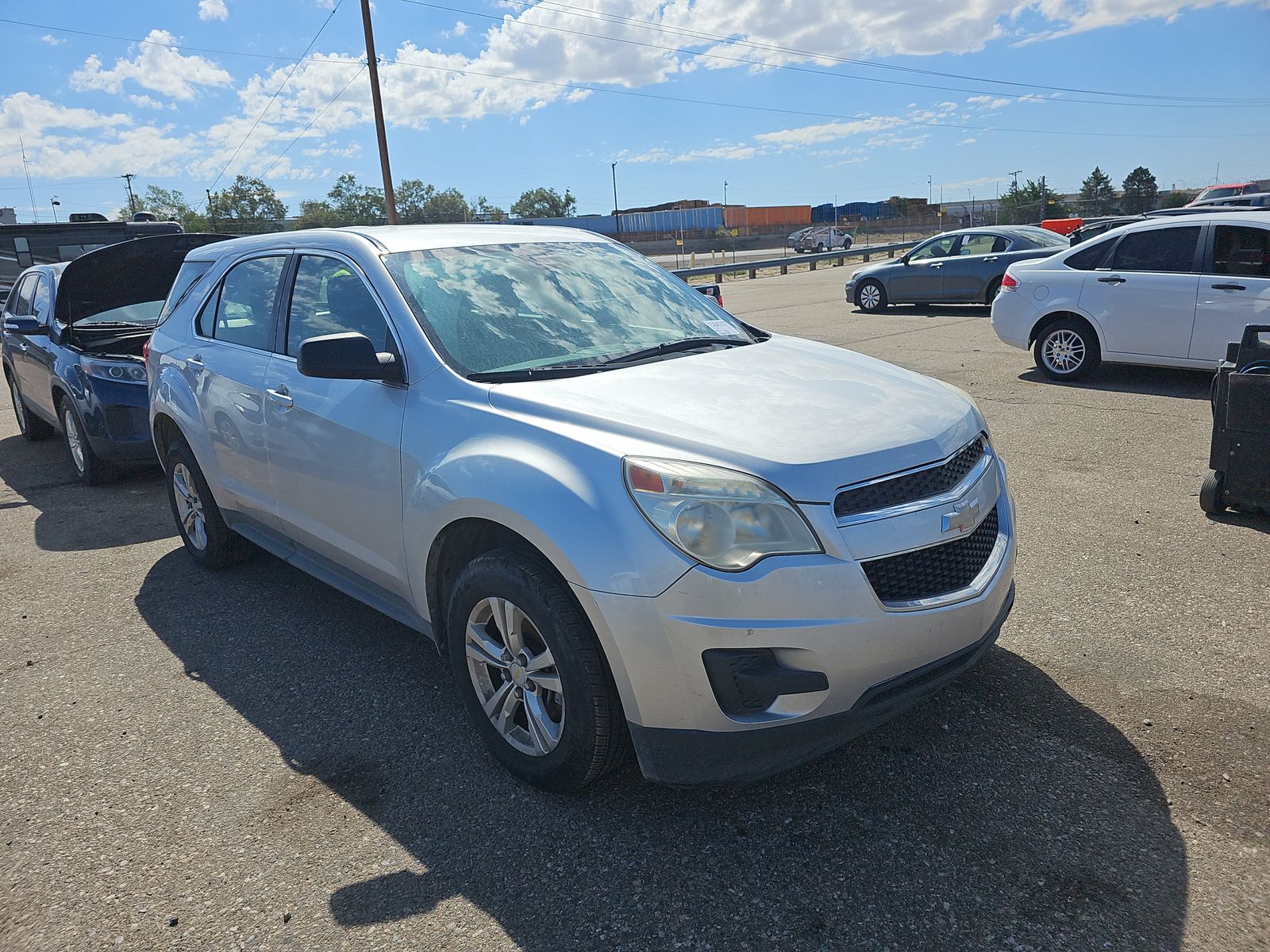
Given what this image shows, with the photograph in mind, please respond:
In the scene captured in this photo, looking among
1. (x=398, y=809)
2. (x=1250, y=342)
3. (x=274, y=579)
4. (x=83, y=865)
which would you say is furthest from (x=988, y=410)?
(x=83, y=865)

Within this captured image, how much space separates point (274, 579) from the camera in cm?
524

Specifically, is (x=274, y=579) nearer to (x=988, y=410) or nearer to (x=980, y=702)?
(x=980, y=702)

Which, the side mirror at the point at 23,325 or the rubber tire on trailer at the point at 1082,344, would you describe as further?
the rubber tire on trailer at the point at 1082,344

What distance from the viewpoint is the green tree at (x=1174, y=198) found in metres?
48.3

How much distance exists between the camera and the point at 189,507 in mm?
5363

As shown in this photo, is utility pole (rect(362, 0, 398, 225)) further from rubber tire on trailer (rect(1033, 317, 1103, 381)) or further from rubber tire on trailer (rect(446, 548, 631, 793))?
rubber tire on trailer (rect(446, 548, 631, 793))

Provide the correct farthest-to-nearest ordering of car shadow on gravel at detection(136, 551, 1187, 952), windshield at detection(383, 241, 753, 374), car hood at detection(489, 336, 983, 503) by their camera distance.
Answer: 1. windshield at detection(383, 241, 753, 374)
2. car hood at detection(489, 336, 983, 503)
3. car shadow on gravel at detection(136, 551, 1187, 952)

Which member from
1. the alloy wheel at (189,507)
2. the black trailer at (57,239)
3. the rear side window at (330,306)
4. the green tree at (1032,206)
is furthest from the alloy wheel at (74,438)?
the green tree at (1032,206)

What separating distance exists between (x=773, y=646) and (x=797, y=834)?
70 centimetres

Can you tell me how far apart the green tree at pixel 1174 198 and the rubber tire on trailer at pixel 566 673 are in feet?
176

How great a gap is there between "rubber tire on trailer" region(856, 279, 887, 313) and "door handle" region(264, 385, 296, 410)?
1518 centimetres

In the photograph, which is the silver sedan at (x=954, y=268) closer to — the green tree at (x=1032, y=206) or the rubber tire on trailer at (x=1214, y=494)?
the rubber tire on trailer at (x=1214, y=494)

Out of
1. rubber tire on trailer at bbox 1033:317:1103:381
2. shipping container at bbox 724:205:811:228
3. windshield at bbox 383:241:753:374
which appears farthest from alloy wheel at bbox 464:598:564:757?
shipping container at bbox 724:205:811:228

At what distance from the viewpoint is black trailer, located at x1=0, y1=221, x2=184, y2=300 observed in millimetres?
13117
